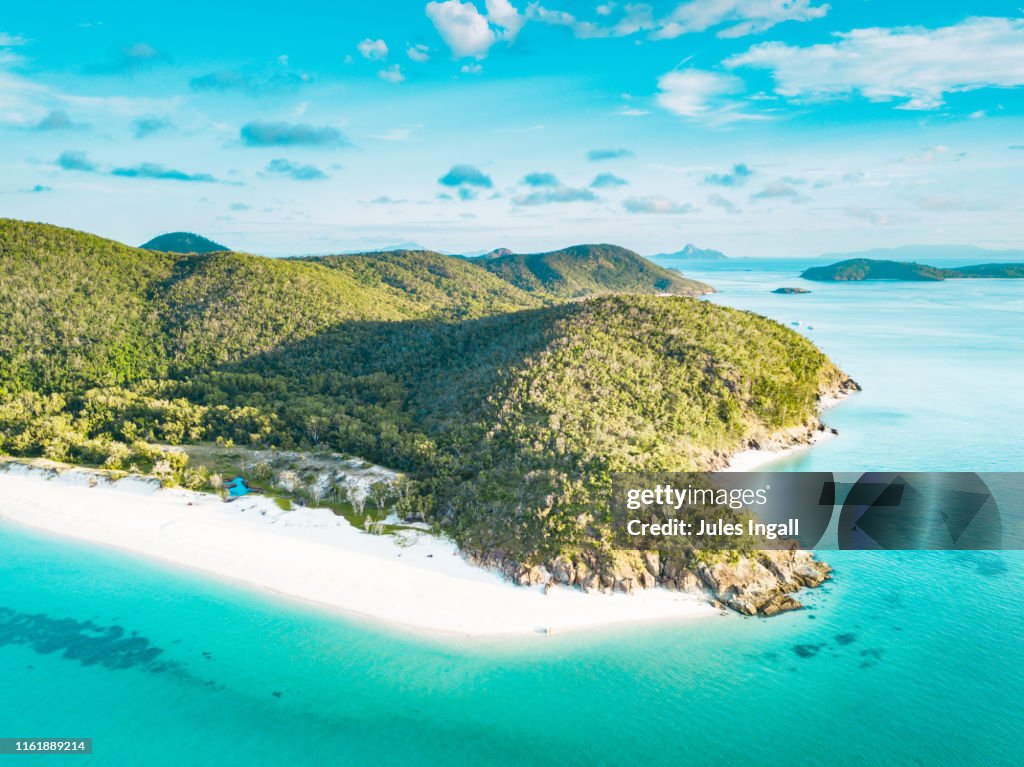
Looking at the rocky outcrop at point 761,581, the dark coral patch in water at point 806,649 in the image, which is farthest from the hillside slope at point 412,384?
the dark coral patch in water at point 806,649

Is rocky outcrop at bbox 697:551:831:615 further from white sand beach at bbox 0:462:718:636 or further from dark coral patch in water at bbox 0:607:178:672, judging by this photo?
dark coral patch in water at bbox 0:607:178:672

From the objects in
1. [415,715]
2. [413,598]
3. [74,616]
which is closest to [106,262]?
[74,616]

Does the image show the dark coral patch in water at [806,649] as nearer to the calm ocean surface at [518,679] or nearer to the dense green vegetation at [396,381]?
the calm ocean surface at [518,679]

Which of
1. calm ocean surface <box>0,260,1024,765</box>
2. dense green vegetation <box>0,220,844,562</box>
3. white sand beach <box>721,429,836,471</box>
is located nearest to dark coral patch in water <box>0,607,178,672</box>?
calm ocean surface <box>0,260,1024,765</box>

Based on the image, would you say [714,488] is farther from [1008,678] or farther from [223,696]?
[223,696]

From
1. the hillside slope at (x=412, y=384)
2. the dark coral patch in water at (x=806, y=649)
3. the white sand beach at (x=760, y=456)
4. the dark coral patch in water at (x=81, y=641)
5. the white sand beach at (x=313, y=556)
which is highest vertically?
the hillside slope at (x=412, y=384)

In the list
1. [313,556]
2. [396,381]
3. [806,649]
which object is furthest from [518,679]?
[396,381]

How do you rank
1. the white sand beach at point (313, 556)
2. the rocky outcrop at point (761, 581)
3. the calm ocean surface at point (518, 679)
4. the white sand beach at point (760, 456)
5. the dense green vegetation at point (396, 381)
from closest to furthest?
the calm ocean surface at point (518, 679) → the white sand beach at point (313, 556) → the rocky outcrop at point (761, 581) → the dense green vegetation at point (396, 381) → the white sand beach at point (760, 456)
